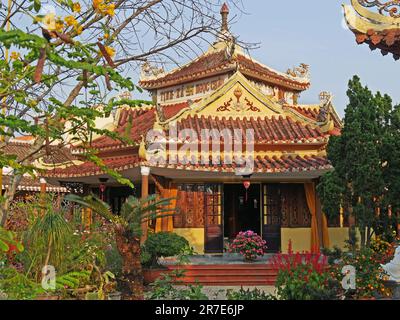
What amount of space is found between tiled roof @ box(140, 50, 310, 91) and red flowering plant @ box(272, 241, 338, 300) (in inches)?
326

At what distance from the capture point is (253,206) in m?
17.2

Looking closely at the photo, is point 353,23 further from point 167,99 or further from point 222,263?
point 167,99

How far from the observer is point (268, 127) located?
42.6 ft

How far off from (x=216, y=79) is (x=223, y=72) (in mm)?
469

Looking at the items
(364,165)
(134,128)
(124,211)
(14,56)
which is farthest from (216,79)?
(14,56)

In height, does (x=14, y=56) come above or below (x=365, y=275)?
above

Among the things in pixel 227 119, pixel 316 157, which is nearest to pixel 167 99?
pixel 227 119

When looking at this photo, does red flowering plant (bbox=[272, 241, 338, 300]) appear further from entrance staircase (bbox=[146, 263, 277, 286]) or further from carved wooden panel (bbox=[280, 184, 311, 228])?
carved wooden panel (bbox=[280, 184, 311, 228])

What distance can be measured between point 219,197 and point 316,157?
2.95 meters

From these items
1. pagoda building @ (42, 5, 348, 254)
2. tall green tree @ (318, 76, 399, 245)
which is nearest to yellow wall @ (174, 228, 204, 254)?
pagoda building @ (42, 5, 348, 254)

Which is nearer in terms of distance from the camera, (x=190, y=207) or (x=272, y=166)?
(x=272, y=166)

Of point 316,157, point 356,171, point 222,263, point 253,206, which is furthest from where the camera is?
point 253,206

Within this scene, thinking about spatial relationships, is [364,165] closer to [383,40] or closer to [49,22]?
[383,40]
